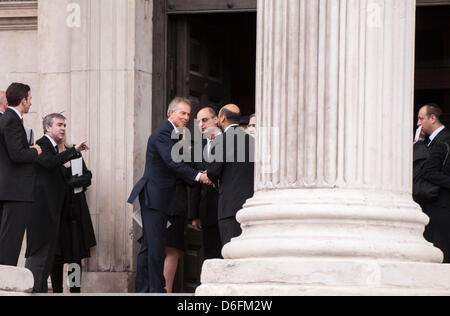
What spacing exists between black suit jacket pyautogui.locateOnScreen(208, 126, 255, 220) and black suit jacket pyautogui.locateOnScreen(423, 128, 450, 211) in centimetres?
169

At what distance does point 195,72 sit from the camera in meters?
15.2

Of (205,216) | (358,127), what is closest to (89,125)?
(205,216)

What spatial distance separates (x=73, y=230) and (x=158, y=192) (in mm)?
1219

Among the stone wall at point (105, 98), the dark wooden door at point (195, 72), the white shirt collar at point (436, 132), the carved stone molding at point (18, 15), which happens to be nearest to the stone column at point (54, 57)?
the stone wall at point (105, 98)

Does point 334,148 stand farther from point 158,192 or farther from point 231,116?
point 158,192

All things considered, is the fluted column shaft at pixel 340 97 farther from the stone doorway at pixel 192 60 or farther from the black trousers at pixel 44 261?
the stone doorway at pixel 192 60

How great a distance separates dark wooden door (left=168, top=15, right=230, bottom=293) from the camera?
14719mm

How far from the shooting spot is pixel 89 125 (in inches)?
546

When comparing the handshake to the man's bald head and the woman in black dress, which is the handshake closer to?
the woman in black dress

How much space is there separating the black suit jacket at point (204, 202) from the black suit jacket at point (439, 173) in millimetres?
2334

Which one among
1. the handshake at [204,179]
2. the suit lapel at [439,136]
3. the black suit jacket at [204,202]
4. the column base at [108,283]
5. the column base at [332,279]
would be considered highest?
the suit lapel at [439,136]

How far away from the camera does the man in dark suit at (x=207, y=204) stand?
13.3 metres

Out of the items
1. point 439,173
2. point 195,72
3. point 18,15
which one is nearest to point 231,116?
point 439,173
